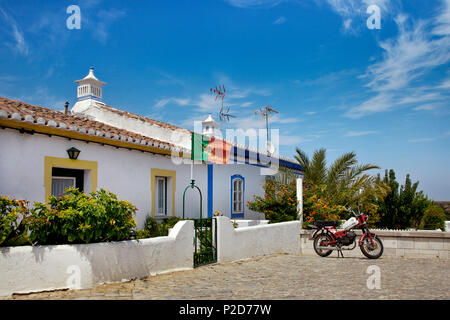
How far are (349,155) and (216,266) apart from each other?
9631 mm

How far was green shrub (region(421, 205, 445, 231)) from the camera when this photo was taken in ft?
52.4

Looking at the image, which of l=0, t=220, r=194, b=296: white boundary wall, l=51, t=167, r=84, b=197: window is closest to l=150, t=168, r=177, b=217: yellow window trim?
l=51, t=167, r=84, b=197: window

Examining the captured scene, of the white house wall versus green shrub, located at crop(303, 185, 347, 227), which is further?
green shrub, located at crop(303, 185, 347, 227)

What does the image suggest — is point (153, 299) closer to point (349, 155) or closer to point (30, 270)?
point (30, 270)

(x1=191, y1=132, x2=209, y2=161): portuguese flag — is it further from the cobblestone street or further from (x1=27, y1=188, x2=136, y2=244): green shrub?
(x1=27, y1=188, x2=136, y2=244): green shrub

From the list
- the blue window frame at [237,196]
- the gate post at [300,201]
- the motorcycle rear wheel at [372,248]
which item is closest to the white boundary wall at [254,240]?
the gate post at [300,201]

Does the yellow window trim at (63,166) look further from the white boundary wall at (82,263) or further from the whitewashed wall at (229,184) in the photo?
the whitewashed wall at (229,184)

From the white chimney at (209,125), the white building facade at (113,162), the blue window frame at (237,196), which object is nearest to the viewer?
the white building facade at (113,162)

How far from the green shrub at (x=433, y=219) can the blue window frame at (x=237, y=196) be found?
7.59m

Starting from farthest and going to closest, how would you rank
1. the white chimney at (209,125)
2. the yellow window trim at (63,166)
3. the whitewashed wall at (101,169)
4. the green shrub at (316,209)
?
the white chimney at (209,125)
the green shrub at (316,209)
the yellow window trim at (63,166)
the whitewashed wall at (101,169)

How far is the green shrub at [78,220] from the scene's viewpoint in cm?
594

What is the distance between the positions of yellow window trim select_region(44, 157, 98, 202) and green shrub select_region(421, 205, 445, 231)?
13.5 metres

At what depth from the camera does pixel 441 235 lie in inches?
444

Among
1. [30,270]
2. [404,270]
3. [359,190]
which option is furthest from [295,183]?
[30,270]
